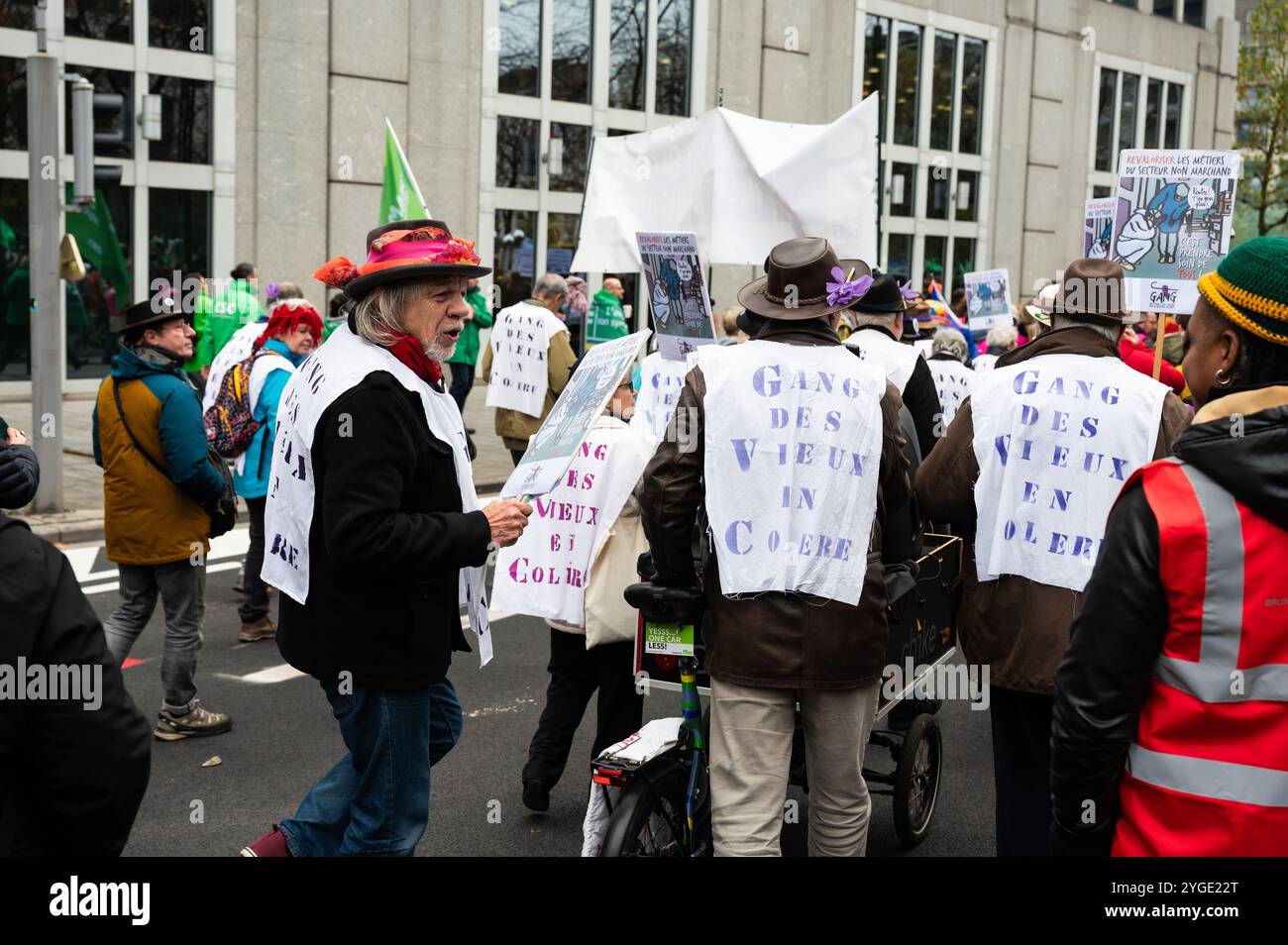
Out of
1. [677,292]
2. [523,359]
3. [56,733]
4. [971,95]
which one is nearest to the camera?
[56,733]

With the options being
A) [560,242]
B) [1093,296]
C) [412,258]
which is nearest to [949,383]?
[1093,296]

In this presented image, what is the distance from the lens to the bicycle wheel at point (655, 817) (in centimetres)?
352

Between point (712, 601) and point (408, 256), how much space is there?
4.00 ft

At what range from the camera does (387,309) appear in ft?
11.6

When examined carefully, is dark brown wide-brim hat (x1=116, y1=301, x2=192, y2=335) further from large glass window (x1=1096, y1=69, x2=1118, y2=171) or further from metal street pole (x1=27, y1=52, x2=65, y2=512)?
large glass window (x1=1096, y1=69, x2=1118, y2=171)

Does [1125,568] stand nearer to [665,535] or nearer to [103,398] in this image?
[665,535]

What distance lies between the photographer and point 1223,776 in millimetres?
2244

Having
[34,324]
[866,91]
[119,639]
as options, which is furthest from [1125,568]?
[866,91]

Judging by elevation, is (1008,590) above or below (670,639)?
above

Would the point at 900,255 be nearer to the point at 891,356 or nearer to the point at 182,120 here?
the point at 182,120

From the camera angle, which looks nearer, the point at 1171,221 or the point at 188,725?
the point at 188,725

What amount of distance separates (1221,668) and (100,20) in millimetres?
17104
